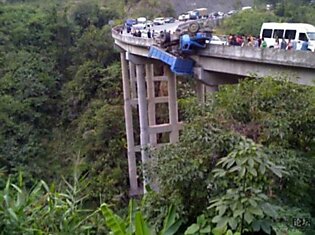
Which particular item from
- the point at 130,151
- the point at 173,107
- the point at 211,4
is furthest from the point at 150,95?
the point at 211,4

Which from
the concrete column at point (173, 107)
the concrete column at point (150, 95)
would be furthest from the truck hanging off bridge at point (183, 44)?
the concrete column at point (150, 95)

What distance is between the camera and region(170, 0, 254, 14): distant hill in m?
59.4

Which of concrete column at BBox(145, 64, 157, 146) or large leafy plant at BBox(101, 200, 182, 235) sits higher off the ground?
large leafy plant at BBox(101, 200, 182, 235)

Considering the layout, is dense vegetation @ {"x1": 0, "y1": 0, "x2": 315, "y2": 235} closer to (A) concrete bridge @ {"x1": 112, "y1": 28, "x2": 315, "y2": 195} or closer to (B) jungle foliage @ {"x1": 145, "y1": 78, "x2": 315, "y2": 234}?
(B) jungle foliage @ {"x1": 145, "y1": 78, "x2": 315, "y2": 234}

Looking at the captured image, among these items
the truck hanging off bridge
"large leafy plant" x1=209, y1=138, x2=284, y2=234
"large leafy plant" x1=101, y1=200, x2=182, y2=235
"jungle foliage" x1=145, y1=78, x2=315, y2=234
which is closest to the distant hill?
the truck hanging off bridge

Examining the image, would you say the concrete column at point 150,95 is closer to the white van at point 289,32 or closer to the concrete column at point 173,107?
the concrete column at point 173,107

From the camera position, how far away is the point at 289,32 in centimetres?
1791

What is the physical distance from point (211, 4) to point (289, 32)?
4418cm

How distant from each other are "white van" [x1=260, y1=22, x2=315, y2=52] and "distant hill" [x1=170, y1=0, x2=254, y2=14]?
41.0m

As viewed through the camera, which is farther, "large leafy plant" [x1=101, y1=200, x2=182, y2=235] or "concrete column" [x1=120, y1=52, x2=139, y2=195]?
"concrete column" [x1=120, y1=52, x2=139, y2=195]

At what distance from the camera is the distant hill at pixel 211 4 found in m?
59.4

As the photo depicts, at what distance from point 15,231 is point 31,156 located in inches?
993

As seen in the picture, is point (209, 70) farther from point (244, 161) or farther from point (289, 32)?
point (244, 161)

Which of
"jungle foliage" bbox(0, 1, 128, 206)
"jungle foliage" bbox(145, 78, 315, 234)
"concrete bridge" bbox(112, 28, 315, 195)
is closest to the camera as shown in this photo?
"jungle foliage" bbox(145, 78, 315, 234)
